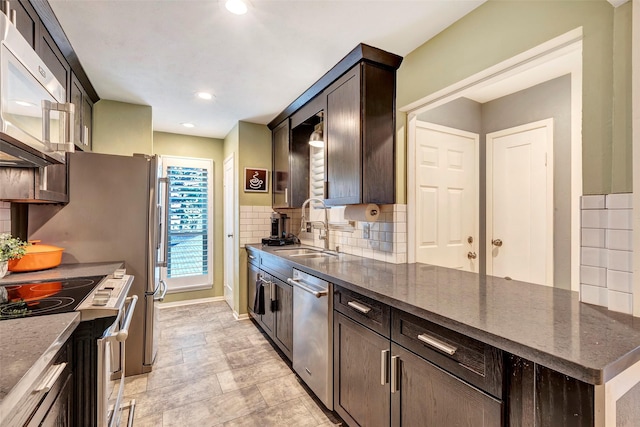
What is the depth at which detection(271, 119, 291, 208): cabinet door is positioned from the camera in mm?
3402

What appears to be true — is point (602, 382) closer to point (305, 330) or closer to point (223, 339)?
point (305, 330)

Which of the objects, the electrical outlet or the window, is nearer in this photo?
the electrical outlet

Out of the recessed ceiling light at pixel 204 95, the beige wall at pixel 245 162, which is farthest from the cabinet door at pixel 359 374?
the recessed ceiling light at pixel 204 95

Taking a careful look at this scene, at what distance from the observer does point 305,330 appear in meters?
2.10

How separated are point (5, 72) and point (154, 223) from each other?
1554 mm

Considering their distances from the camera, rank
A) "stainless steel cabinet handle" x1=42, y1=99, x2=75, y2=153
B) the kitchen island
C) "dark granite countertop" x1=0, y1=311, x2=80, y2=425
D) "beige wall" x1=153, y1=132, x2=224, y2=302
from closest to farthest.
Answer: "dark granite countertop" x1=0, y1=311, x2=80, y2=425 < the kitchen island < "stainless steel cabinet handle" x1=42, y1=99, x2=75, y2=153 < "beige wall" x1=153, y1=132, x2=224, y2=302

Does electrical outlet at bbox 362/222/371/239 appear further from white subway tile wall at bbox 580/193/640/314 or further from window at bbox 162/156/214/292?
window at bbox 162/156/214/292

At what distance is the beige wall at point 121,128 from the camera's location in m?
2.94

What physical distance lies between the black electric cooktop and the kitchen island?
1.32 m

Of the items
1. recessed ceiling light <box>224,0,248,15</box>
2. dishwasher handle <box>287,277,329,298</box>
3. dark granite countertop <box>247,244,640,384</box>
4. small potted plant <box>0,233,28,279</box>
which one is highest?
recessed ceiling light <box>224,0,248,15</box>

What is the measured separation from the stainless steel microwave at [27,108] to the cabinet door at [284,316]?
5.63 ft

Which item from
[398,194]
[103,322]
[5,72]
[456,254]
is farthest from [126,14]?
[456,254]

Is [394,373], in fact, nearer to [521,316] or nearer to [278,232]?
[521,316]

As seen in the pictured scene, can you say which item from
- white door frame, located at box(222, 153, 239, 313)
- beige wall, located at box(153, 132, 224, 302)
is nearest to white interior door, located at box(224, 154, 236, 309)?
white door frame, located at box(222, 153, 239, 313)
